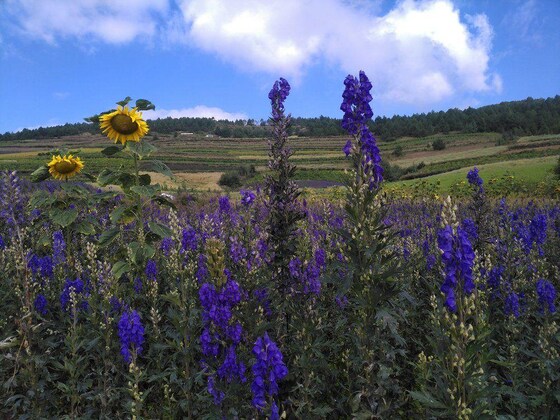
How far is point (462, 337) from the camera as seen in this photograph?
10.3ft

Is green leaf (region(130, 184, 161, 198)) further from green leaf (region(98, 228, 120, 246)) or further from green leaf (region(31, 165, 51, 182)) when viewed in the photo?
green leaf (region(31, 165, 51, 182))

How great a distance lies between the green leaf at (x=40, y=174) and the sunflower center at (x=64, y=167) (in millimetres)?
330

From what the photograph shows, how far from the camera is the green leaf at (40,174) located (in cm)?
766


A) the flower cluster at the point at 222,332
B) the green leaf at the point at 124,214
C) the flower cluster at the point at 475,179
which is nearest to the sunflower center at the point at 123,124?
the green leaf at the point at 124,214

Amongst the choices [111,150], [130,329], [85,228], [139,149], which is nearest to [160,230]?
[139,149]

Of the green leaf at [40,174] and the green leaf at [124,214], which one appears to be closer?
the green leaf at [124,214]

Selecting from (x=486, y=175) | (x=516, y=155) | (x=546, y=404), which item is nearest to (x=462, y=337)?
(x=546, y=404)

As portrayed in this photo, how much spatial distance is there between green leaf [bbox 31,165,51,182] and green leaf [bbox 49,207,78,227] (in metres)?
0.76

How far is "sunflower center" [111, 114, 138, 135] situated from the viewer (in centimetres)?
685

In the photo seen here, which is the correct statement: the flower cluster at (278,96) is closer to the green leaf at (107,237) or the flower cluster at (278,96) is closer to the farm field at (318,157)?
→ the green leaf at (107,237)

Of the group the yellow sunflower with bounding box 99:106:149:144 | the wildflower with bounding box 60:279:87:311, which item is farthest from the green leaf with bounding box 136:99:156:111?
the wildflower with bounding box 60:279:87:311

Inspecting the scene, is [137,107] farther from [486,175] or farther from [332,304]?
[486,175]

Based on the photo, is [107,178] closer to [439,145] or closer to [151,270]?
[151,270]

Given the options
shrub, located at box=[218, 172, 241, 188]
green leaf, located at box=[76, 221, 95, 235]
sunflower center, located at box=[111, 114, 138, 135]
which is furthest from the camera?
shrub, located at box=[218, 172, 241, 188]
